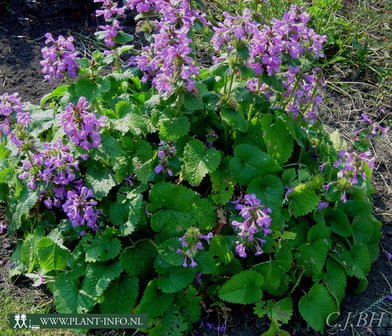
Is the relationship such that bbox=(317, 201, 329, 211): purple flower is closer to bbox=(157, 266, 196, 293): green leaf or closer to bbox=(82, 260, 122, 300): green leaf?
bbox=(157, 266, 196, 293): green leaf

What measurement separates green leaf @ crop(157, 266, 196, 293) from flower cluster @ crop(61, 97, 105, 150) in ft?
2.71

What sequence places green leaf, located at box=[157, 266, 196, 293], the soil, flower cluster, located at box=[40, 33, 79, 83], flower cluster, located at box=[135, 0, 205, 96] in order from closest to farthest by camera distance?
flower cluster, located at box=[135, 0, 205, 96], green leaf, located at box=[157, 266, 196, 293], flower cluster, located at box=[40, 33, 79, 83], the soil

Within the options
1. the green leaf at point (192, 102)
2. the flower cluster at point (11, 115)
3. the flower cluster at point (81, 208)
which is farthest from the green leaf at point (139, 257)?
the flower cluster at point (11, 115)

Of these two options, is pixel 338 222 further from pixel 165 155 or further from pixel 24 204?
pixel 24 204

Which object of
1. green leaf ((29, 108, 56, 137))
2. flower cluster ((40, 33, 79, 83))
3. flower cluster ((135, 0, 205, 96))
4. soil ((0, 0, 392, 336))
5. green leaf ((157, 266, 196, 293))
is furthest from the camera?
green leaf ((29, 108, 56, 137))

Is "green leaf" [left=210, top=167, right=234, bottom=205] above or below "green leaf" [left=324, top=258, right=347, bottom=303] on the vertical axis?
above

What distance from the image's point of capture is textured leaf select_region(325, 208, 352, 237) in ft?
9.26

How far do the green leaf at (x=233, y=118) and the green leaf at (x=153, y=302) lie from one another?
3.26 ft

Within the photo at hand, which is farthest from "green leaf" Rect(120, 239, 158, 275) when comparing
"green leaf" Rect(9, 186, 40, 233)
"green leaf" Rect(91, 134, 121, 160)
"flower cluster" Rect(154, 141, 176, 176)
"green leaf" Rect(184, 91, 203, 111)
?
"green leaf" Rect(184, 91, 203, 111)

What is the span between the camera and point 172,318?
2564 mm

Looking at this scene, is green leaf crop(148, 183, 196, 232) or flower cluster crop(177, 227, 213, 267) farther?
green leaf crop(148, 183, 196, 232)

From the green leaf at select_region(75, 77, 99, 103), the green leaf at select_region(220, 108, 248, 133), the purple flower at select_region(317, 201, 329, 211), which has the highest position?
the green leaf at select_region(75, 77, 99, 103)

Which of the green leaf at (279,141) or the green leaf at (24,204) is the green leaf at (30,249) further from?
the green leaf at (279,141)

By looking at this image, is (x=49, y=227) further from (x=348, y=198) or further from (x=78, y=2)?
(x=78, y=2)
